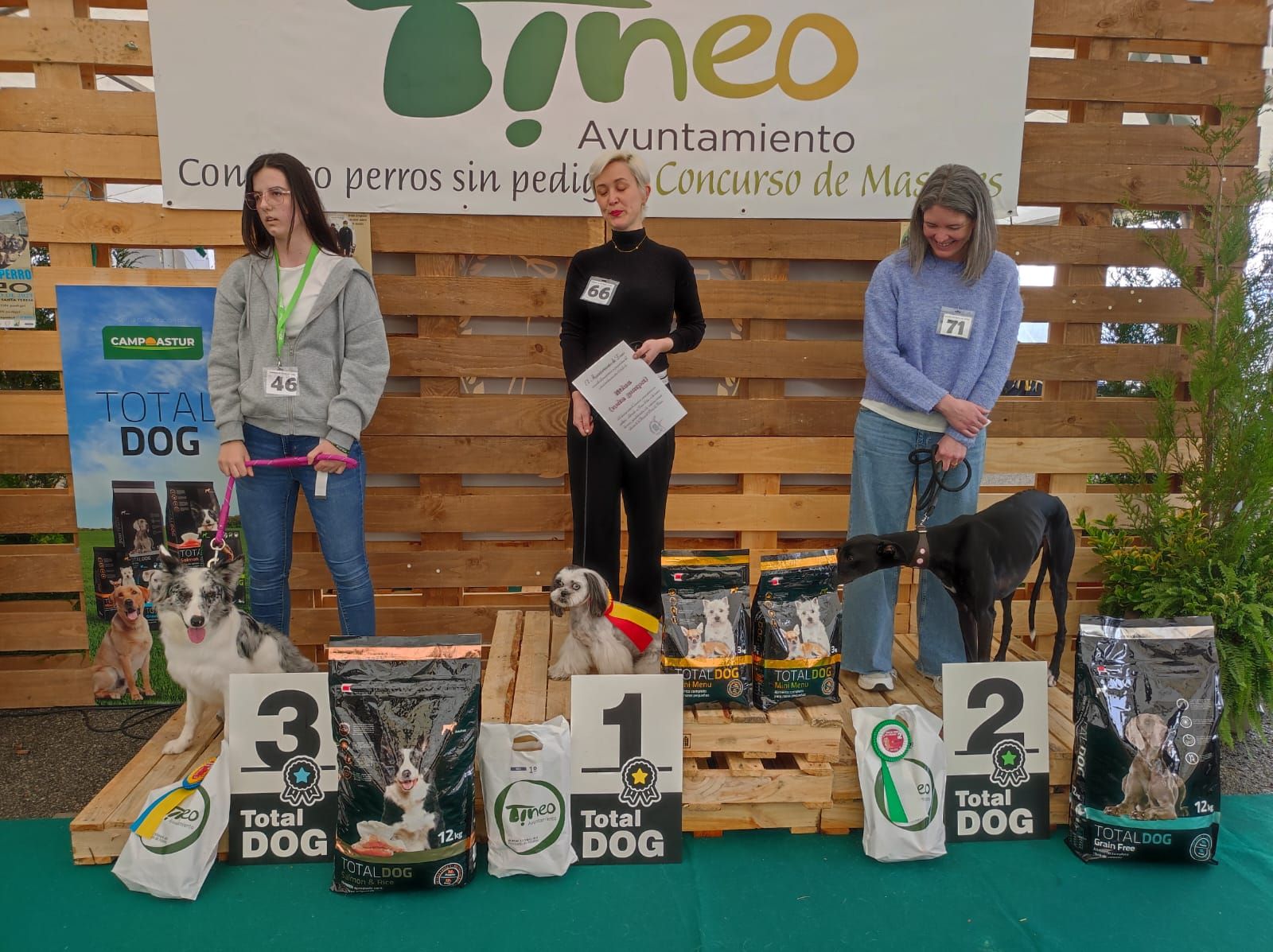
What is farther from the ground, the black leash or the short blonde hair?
the short blonde hair

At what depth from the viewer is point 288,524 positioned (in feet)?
7.80

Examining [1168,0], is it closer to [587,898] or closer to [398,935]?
[587,898]

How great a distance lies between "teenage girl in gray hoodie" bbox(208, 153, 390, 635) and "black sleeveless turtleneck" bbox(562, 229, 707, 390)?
1.93 feet

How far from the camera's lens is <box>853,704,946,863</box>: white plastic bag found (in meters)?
2.03

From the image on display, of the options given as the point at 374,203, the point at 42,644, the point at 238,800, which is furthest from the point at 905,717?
the point at 42,644

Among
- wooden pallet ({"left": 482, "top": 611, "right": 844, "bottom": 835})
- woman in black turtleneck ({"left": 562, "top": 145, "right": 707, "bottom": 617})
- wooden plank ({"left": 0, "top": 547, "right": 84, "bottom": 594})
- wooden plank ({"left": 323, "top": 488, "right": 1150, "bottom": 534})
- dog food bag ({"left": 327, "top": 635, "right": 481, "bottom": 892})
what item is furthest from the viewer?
wooden plank ({"left": 323, "top": 488, "right": 1150, "bottom": 534})

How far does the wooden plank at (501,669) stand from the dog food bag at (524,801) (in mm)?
113

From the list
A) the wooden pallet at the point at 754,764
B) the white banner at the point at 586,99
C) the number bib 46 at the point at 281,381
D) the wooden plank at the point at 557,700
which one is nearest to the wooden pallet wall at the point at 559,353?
the white banner at the point at 586,99

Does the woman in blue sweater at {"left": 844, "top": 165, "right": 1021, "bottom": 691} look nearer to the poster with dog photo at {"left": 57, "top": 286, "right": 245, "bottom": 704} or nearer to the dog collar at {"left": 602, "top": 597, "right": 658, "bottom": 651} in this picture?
the dog collar at {"left": 602, "top": 597, "right": 658, "bottom": 651}

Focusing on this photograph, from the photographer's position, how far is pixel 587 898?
6.20 ft

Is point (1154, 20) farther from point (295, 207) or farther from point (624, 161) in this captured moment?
point (295, 207)

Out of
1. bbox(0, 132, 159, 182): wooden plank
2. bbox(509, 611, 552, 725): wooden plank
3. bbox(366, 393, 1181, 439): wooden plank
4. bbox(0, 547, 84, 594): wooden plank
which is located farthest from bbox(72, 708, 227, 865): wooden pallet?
bbox(0, 132, 159, 182): wooden plank

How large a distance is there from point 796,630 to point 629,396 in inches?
32.3

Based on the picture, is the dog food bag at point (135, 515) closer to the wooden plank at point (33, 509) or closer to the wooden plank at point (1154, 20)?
the wooden plank at point (33, 509)
